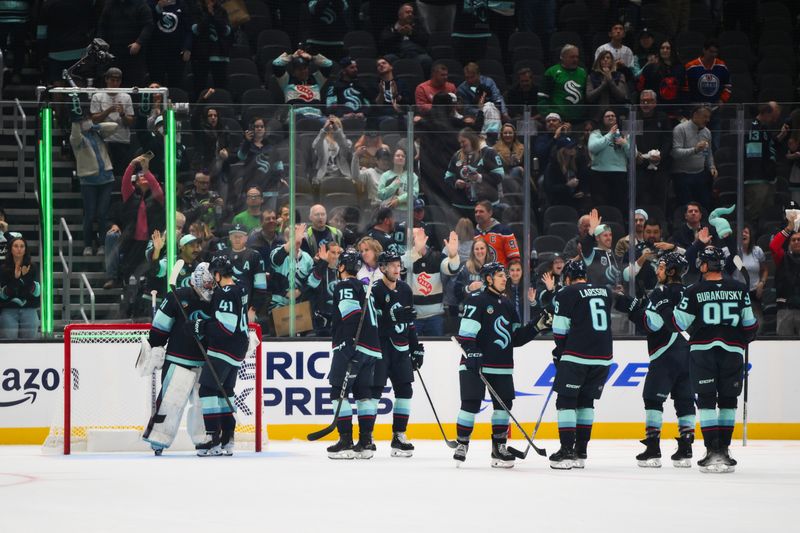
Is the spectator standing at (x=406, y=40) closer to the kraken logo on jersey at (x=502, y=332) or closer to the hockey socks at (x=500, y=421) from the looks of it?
the kraken logo on jersey at (x=502, y=332)

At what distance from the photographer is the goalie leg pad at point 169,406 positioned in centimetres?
1025

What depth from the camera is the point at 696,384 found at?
919 cm

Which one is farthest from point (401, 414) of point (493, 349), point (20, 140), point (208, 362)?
point (20, 140)

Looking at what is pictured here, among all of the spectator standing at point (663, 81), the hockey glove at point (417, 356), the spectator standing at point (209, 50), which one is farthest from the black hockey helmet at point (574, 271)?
the spectator standing at point (209, 50)

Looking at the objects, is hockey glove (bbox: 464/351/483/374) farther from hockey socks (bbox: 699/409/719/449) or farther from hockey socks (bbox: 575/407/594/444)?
hockey socks (bbox: 699/409/719/449)

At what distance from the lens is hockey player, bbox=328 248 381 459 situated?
1013cm

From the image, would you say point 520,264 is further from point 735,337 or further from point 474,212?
point 735,337

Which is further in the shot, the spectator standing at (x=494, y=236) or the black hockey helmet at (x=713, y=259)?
the spectator standing at (x=494, y=236)

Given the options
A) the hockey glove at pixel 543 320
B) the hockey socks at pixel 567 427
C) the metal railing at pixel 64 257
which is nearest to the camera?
the hockey socks at pixel 567 427

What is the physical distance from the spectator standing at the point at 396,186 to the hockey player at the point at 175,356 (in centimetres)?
197

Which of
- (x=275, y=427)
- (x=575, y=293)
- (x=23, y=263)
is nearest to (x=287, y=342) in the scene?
(x=275, y=427)

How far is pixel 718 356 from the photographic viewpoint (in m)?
9.20

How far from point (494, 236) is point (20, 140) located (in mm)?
4223

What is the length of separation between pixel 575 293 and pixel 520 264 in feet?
8.12
